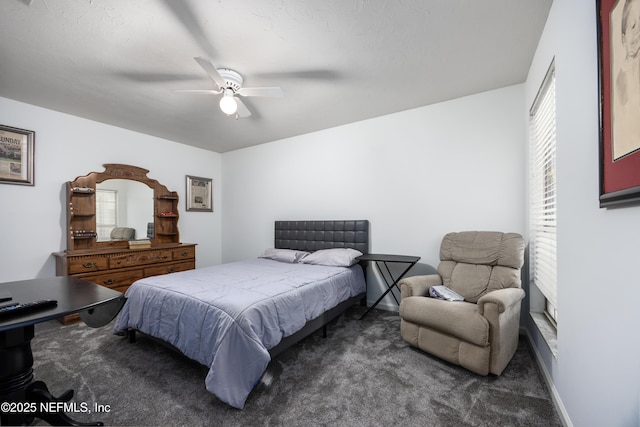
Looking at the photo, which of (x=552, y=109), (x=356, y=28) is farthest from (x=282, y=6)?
(x=552, y=109)

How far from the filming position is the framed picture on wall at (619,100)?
2.74ft

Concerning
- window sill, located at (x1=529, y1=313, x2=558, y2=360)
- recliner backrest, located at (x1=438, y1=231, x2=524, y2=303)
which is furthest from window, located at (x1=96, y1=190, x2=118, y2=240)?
window sill, located at (x1=529, y1=313, x2=558, y2=360)

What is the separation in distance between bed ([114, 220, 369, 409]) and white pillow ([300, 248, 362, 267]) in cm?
1

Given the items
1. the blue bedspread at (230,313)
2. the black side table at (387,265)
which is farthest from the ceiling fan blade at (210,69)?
the black side table at (387,265)

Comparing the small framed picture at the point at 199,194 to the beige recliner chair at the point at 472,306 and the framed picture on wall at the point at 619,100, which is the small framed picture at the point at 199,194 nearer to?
the beige recliner chair at the point at 472,306

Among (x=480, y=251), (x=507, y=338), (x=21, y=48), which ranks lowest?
(x=507, y=338)

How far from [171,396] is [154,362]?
567 millimetres

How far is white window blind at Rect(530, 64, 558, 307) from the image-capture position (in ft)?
6.40

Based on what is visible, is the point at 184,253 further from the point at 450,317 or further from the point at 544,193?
the point at 544,193

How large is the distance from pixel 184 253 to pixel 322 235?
2.30 meters

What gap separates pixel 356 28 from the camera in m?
1.92

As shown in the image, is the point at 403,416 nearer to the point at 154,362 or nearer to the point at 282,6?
the point at 154,362

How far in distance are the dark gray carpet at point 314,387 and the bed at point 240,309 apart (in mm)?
200

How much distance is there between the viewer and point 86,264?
317cm
